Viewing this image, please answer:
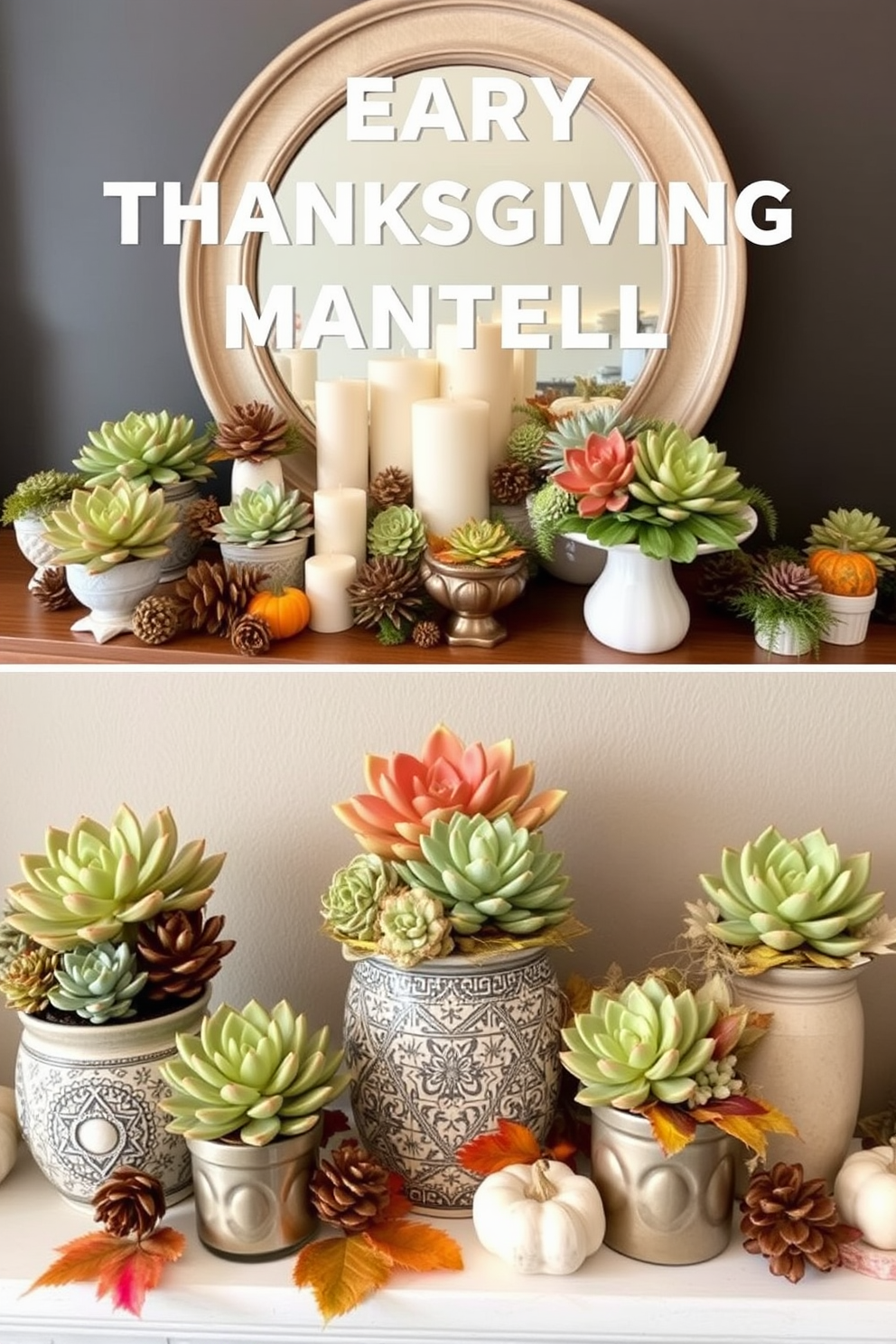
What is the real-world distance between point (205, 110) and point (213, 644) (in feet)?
2.01

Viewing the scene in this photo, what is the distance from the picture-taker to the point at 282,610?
113 cm

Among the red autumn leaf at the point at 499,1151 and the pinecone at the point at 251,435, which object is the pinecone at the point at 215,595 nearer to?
the pinecone at the point at 251,435

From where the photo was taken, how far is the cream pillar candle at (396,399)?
1238 millimetres

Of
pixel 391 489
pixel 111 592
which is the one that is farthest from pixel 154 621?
pixel 391 489

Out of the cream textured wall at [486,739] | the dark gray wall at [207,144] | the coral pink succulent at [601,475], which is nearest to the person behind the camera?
the cream textured wall at [486,739]

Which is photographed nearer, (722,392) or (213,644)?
(213,644)

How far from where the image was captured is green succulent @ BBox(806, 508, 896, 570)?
1.22m

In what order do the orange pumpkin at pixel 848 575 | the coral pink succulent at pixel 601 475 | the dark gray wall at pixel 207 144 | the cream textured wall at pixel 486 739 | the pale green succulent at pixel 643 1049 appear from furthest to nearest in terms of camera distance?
the dark gray wall at pixel 207 144
the orange pumpkin at pixel 848 575
the coral pink succulent at pixel 601 475
the cream textured wall at pixel 486 739
the pale green succulent at pixel 643 1049

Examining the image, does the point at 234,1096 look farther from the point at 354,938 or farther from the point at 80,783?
the point at 80,783

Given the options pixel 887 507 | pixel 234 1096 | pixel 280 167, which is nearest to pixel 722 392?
pixel 887 507

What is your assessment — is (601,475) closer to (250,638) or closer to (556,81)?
(250,638)

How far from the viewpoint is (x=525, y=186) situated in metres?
1.31

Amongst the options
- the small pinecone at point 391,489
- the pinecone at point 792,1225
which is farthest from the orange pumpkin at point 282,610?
the pinecone at point 792,1225

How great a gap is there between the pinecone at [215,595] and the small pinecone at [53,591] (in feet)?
0.41
